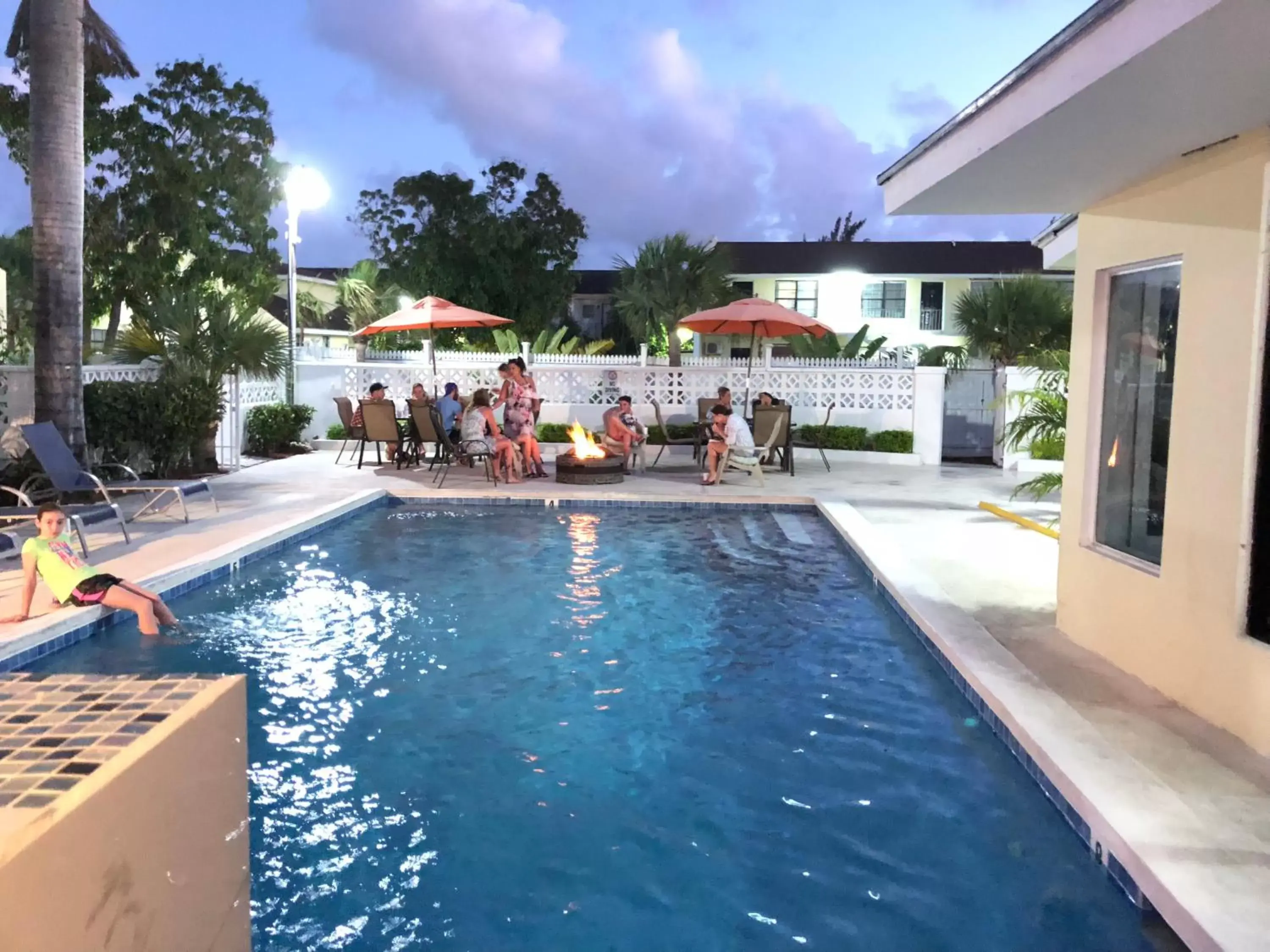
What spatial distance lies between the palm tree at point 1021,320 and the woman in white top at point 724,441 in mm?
8350

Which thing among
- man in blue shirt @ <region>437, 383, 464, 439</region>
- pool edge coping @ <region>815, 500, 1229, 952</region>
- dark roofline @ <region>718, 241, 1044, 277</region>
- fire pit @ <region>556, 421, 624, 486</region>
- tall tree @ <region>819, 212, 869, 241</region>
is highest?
tall tree @ <region>819, 212, 869, 241</region>

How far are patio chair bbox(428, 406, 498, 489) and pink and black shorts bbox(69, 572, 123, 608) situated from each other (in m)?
6.23

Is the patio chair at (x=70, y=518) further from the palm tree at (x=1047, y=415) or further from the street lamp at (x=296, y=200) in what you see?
the palm tree at (x=1047, y=415)

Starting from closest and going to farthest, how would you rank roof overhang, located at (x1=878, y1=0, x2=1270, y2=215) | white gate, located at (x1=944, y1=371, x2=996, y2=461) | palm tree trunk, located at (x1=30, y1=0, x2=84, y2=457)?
roof overhang, located at (x1=878, y1=0, x2=1270, y2=215), palm tree trunk, located at (x1=30, y1=0, x2=84, y2=457), white gate, located at (x1=944, y1=371, x2=996, y2=461)

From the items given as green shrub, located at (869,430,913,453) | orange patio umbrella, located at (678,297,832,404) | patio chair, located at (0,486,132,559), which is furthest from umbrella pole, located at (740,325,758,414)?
patio chair, located at (0,486,132,559)

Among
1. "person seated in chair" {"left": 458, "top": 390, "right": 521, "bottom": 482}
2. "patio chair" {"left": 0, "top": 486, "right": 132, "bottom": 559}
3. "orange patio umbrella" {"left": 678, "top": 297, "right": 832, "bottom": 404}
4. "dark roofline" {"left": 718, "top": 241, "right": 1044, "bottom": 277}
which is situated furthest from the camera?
"dark roofline" {"left": 718, "top": 241, "right": 1044, "bottom": 277}

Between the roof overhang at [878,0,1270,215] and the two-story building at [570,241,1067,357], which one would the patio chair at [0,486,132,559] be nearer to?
the roof overhang at [878,0,1270,215]

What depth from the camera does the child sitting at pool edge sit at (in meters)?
5.84

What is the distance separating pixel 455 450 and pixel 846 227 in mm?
60575

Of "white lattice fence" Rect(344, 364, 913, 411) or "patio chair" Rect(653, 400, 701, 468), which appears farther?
"white lattice fence" Rect(344, 364, 913, 411)

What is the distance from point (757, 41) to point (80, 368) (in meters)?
30.9

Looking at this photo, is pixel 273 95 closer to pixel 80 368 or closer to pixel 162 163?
pixel 162 163

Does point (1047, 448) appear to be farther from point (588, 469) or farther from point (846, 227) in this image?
point (846, 227)

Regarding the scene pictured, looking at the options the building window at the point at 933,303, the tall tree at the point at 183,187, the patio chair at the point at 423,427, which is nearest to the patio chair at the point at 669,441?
the patio chair at the point at 423,427
